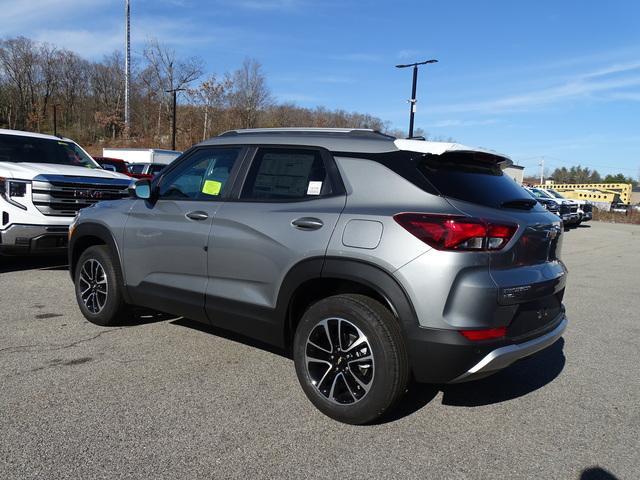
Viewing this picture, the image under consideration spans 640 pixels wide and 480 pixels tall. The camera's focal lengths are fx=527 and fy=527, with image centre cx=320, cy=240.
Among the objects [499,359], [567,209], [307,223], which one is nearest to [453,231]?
[499,359]

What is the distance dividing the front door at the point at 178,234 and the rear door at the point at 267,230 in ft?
0.48

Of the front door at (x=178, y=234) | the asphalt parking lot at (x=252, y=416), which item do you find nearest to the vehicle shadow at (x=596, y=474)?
the asphalt parking lot at (x=252, y=416)

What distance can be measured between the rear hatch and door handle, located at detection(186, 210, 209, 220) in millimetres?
1704

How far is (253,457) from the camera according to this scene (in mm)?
2865

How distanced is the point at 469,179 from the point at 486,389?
166cm

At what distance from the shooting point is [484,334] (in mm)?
2949

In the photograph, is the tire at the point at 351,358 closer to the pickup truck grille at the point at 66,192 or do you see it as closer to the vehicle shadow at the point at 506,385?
the vehicle shadow at the point at 506,385

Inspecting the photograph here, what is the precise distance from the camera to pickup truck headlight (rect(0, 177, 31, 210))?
22.6ft

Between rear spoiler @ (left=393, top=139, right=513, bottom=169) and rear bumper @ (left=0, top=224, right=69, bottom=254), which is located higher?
rear spoiler @ (left=393, top=139, right=513, bottom=169)

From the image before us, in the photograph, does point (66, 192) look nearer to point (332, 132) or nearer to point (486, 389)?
point (332, 132)

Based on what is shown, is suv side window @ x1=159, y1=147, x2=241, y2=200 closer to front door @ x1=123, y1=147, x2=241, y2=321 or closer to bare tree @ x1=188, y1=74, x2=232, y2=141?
front door @ x1=123, y1=147, x2=241, y2=321

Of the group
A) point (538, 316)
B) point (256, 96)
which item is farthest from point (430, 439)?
point (256, 96)

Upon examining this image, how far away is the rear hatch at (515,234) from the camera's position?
3035 mm

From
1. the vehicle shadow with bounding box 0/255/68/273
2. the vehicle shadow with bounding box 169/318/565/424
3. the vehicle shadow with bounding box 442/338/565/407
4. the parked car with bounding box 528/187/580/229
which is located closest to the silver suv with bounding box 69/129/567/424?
the vehicle shadow with bounding box 169/318/565/424
